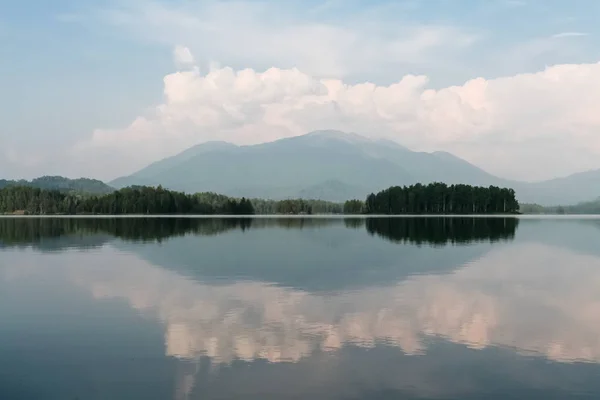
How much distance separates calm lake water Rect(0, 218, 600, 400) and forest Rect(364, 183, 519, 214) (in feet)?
461

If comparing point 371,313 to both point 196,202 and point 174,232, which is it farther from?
point 196,202

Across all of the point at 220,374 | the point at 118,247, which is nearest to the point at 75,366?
the point at 220,374

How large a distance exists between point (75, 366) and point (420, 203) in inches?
6504

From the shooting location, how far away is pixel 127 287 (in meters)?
25.1

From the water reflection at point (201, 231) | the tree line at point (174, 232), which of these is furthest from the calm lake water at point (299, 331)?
the water reflection at point (201, 231)

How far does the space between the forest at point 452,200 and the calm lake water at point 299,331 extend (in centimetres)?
14060

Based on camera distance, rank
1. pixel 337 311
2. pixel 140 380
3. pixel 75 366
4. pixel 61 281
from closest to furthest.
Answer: pixel 140 380 → pixel 75 366 → pixel 337 311 → pixel 61 281

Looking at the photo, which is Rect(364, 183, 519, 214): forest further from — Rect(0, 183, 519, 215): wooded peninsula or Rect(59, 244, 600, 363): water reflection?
Rect(59, 244, 600, 363): water reflection

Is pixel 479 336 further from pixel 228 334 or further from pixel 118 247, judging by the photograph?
pixel 118 247

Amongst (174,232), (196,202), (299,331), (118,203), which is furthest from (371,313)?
(196,202)

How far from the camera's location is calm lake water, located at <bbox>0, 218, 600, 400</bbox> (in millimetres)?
12109

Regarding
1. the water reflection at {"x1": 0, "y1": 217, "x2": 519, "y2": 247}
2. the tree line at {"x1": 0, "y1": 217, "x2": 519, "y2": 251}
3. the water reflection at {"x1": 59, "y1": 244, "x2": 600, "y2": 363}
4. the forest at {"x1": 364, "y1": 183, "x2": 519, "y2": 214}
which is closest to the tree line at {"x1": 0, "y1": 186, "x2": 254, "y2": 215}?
the forest at {"x1": 364, "y1": 183, "x2": 519, "y2": 214}

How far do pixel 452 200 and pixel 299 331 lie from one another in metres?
161

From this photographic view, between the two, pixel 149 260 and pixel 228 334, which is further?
pixel 149 260
